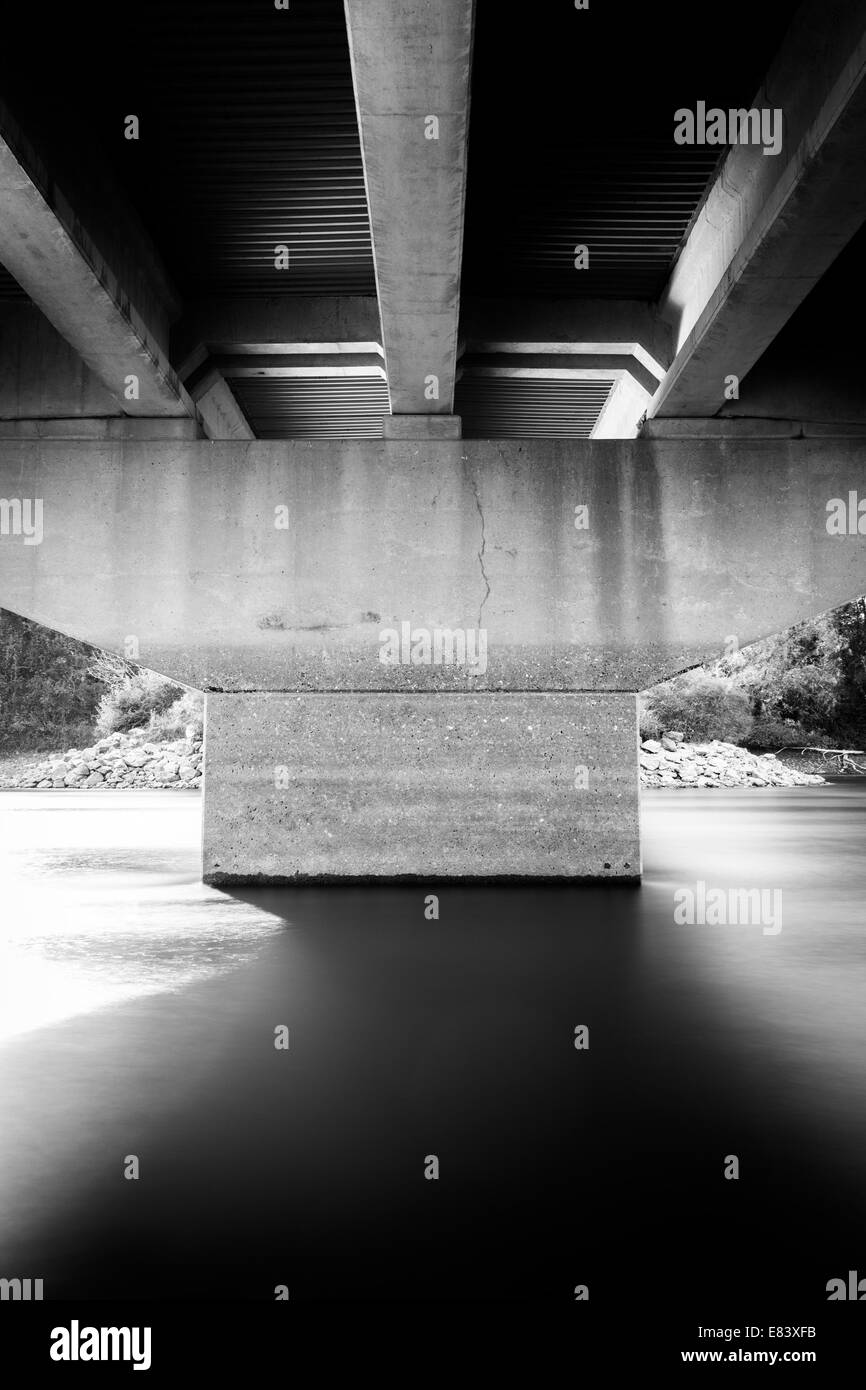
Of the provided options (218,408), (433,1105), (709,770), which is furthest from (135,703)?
(433,1105)

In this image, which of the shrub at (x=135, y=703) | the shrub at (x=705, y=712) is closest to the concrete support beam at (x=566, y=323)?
the shrub at (x=705, y=712)

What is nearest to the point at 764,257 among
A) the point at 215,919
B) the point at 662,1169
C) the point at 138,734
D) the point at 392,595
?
the point at 392,595

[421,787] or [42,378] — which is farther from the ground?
[42,378]

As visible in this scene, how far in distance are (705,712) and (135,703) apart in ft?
94.0

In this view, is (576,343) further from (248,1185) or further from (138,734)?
(138,734)

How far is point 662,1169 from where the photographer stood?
3.51 metres

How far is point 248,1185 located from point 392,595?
6.85m

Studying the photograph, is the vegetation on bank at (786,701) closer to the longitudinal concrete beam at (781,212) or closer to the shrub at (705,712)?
the shrub at (705,712)

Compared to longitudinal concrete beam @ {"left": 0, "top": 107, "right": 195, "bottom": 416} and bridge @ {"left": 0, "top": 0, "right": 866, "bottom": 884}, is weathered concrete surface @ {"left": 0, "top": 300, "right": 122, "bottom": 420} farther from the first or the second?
longitudinal concrete beam @ {"left": 0, "top": 107, "right": 195, "bottom": 416}

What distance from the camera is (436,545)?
9.71m

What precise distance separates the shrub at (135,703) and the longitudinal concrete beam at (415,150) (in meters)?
46.9

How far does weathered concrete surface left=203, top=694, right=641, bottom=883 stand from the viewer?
10102mm

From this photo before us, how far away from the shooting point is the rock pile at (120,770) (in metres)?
39.5

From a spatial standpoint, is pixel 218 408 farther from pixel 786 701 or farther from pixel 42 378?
pixel 786 701
